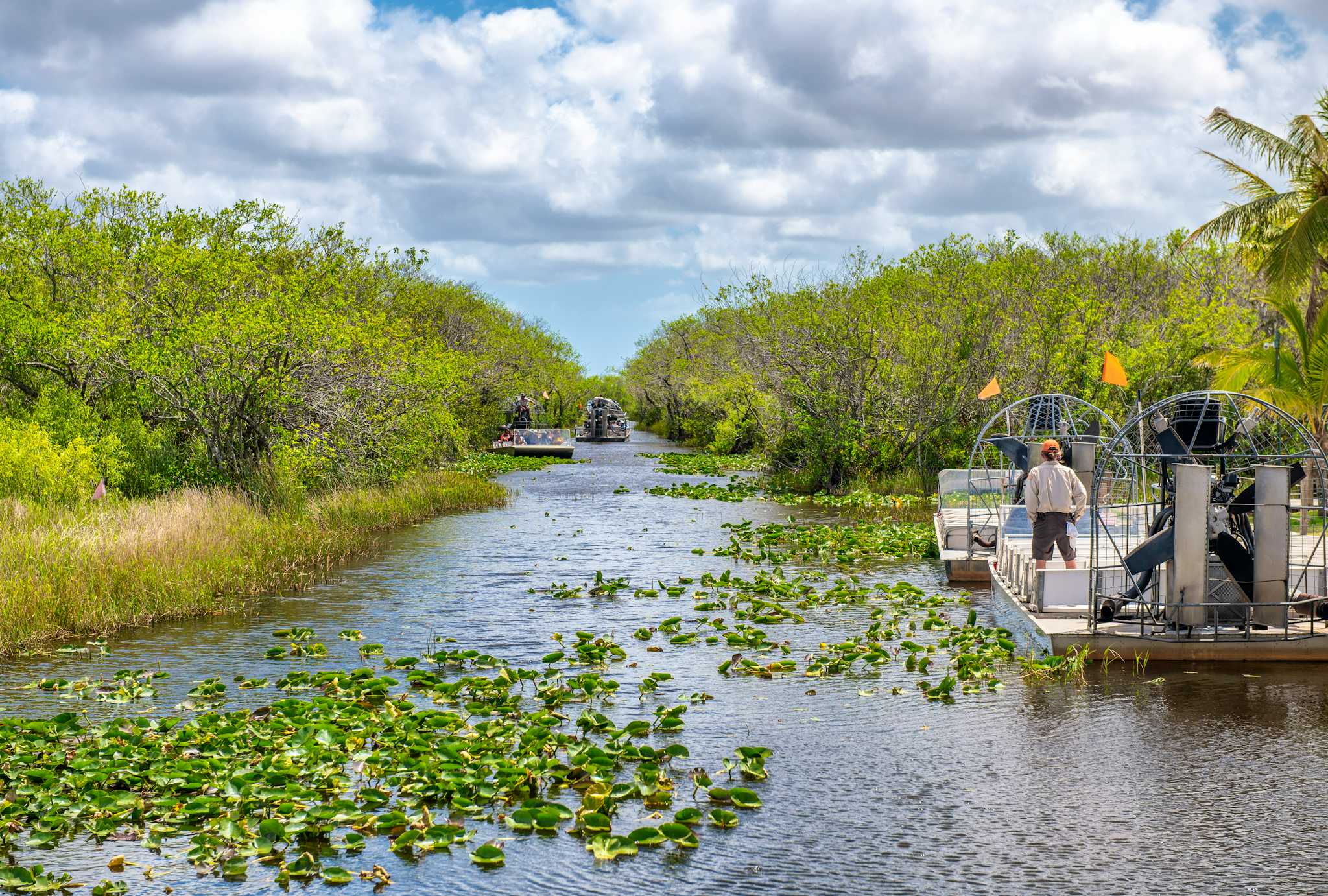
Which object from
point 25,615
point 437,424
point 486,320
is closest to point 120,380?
point 437,424

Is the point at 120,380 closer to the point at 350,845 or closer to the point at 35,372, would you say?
the point at 35,372

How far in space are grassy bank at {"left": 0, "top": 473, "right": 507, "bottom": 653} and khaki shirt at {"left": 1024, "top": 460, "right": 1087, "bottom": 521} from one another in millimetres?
11576

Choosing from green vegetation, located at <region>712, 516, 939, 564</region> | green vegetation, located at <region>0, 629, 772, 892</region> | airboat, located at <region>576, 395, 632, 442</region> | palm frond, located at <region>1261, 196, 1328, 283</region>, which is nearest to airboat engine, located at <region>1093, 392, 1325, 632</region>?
green vegetation, located at <region>0, 629, 772, 892</region>

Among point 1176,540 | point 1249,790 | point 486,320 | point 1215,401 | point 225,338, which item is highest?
point 486,320

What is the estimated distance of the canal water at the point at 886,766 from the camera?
327 inches

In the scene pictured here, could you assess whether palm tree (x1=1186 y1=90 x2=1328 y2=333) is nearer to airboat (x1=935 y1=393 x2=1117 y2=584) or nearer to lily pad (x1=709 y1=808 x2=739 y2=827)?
airboat (x1=935 y1=393 x2=1117 y2=584)

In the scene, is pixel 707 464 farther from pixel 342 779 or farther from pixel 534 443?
pixel 342 779

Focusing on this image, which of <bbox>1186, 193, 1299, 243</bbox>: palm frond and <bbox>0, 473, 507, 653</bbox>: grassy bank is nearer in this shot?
<bbox>0, 473, 507, 653</bbox>: grassy bank

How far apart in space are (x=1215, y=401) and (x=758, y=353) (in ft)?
94.7

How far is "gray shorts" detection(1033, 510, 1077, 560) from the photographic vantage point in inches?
661

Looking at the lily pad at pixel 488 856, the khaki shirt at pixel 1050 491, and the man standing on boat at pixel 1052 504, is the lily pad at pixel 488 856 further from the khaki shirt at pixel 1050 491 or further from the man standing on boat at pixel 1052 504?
the khaki shirt at pixel 1050 491

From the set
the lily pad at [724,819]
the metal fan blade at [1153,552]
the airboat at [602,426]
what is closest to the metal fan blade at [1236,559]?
the metal fan blade at [1153,552]

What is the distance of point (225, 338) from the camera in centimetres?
2498

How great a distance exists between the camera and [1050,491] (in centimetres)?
1650
